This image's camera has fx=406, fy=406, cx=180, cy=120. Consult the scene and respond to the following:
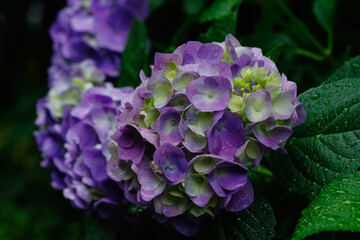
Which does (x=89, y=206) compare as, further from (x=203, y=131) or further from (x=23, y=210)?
(x=23, y=210)

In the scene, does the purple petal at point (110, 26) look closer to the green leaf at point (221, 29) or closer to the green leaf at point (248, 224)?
the green leaf at point (221, 29)

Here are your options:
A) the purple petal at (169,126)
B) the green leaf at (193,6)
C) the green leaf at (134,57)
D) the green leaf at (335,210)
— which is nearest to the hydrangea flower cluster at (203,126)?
the purple petal at (169,126)

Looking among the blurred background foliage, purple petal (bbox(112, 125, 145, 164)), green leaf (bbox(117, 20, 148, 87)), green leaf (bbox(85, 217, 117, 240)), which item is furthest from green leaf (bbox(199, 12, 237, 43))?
green leaf (bbox(85, 217, 117, 240))

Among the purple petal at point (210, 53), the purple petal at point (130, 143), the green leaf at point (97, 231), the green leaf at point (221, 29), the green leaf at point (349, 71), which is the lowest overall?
the green leaf at point (97, 231)

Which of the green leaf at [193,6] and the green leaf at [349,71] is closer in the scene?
the green leaf at [349,71]

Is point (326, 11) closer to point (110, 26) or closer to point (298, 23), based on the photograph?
point (298, 23)

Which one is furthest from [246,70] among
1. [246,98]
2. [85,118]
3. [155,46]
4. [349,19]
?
[349,19]

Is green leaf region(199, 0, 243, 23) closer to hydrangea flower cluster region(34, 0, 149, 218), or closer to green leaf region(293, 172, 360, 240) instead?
hydrangea flower cluster region(34, 0, 149, 218)
